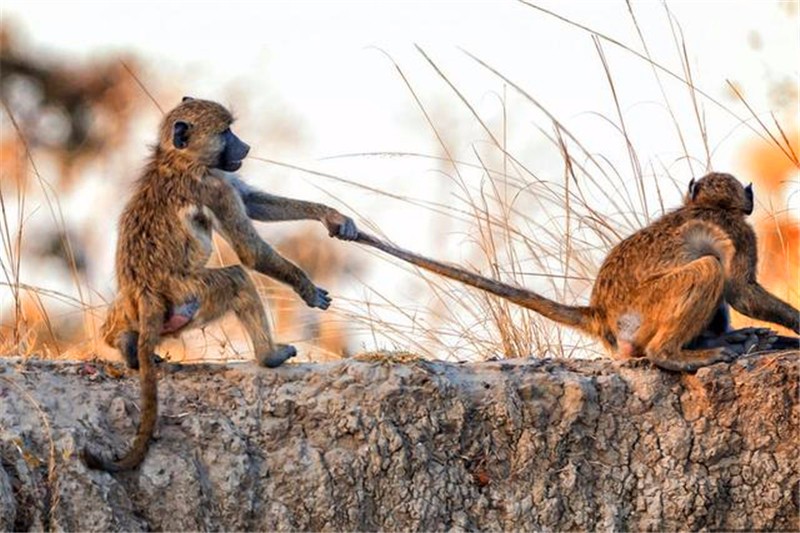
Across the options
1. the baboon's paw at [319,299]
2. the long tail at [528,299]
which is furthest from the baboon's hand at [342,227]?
the long tail at [528,299]

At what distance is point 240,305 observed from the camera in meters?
7.72

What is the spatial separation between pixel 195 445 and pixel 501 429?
1.25 metres

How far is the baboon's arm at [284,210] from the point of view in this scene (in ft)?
26.9

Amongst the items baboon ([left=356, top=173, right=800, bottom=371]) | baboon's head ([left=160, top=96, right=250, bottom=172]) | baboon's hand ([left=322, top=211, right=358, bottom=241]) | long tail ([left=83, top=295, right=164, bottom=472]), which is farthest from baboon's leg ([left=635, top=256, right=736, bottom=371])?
long tail ([left=83, top=295, right=164, bottom=472])

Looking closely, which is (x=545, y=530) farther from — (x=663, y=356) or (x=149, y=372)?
(x=149, y=372)

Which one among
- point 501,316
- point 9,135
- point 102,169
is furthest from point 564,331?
point 102,169

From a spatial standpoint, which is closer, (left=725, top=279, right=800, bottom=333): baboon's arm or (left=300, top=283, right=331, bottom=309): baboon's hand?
(left=300, top=283, right=331, bottom=309): baboon's hand

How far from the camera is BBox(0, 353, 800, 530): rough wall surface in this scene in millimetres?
7242

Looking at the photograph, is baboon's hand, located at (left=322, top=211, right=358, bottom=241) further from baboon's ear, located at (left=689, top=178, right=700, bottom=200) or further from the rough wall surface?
baboon's ear, located at (left=689, top=178, right=700, bottom=200)

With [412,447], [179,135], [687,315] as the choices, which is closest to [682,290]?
[687,315]

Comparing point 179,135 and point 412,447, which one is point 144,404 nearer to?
point 412,447

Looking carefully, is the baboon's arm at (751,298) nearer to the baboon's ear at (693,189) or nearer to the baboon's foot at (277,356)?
the baboon's ear at (693,189)

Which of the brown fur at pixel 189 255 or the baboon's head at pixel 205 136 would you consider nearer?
the brown fur at pixel 189 255

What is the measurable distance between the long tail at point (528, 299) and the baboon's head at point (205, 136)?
94cm
